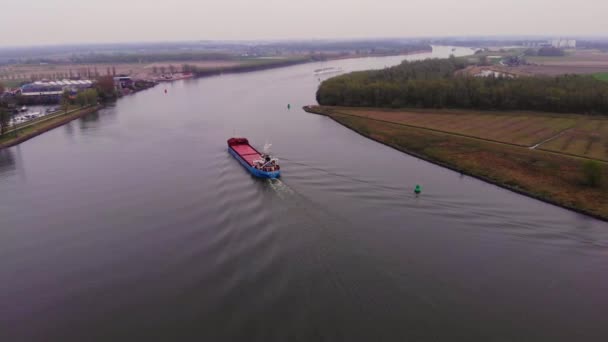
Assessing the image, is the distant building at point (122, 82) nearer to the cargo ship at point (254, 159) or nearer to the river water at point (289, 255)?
the river water at point (289, 255)

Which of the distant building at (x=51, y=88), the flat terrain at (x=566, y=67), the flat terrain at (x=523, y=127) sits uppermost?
the flat terrain at (x=566, y=67)

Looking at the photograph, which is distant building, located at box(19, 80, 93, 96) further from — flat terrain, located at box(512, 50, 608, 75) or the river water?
flat terrain, located at box(512, 50, 608, 75)

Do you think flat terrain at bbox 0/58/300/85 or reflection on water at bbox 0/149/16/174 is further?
flat terrain at bbox 0/58/300/85

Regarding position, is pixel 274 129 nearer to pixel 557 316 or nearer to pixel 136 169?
pixel 136 169

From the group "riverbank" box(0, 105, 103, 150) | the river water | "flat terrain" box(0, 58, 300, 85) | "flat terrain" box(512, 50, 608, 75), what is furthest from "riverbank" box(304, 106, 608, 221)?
"flat terrain" box(0, 58, 300, 85)

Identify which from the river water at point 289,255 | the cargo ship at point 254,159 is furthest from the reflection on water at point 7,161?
the cargo ship at point 254,159
